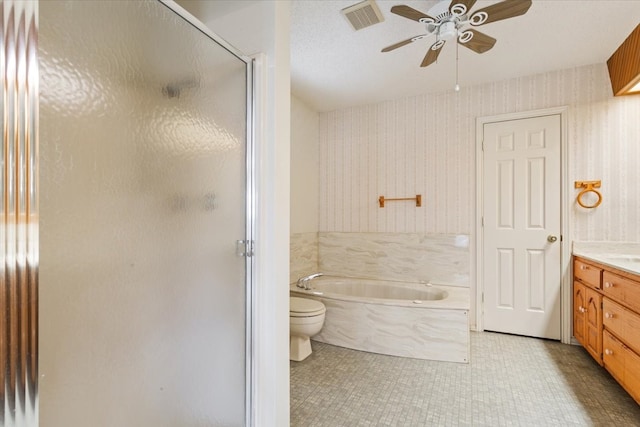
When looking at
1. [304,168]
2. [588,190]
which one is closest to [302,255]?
[304,168]

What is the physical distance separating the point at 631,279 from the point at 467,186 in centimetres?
162

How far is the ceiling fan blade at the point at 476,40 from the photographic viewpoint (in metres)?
1.93

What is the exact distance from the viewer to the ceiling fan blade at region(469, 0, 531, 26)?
5.25ft

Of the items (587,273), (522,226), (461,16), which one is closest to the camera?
(461,16)

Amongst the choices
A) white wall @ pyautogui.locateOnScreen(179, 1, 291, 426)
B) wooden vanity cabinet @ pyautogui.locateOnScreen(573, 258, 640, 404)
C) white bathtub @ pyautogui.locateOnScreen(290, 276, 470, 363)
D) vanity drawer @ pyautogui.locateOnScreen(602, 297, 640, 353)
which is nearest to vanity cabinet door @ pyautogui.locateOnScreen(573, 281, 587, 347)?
wooden vanity cabinet @ pyautogui.locateOnScreen(573, 258, 640, 404)

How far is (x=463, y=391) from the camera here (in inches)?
79.3

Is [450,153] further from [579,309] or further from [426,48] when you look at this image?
[579,309]

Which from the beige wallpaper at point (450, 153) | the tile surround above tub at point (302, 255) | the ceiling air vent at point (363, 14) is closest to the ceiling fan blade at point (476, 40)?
the ceiling air vent at point (363, 14)

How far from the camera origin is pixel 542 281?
2875 mm

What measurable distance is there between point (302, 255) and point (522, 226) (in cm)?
228

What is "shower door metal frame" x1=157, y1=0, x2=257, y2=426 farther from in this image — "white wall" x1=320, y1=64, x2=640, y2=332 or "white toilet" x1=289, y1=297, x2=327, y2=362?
"white wall" x1=320, y1=64, x2=640, y2=332

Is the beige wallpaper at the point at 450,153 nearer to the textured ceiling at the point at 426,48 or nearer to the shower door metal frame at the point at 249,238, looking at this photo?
the textured ceiling at the point at 426,48

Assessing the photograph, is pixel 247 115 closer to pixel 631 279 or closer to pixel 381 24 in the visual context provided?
pixel 381 24

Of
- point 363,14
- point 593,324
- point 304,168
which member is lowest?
point 593,324
